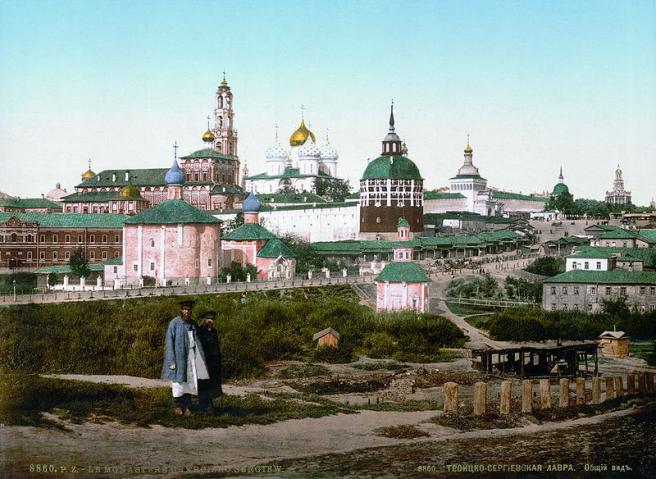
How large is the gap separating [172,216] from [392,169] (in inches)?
841

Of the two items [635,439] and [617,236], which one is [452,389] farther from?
[617,236]

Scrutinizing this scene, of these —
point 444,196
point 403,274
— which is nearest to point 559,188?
point 444,196

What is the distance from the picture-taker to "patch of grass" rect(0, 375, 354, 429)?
15.5 m

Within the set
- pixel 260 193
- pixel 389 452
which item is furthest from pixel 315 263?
pixel 389 452

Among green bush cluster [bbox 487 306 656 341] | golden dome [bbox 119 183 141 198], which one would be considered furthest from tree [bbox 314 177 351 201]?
green bush cluster [bbox 487 306 656 341]

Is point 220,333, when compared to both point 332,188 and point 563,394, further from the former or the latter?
point 332,188

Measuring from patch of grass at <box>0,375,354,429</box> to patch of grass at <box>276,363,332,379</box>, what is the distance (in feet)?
12.3

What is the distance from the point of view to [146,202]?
2687 inches

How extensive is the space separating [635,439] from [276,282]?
992 inches

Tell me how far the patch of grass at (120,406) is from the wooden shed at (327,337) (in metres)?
7.90

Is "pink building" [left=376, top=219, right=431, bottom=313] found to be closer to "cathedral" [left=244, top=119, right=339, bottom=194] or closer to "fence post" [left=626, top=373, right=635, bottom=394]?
"fence post" [left=626, top=373, right=635, bottom=394]

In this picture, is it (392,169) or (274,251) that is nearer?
(274,251)

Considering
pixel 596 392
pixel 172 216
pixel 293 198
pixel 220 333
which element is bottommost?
pixel 596 392

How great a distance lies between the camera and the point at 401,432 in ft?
53.6
